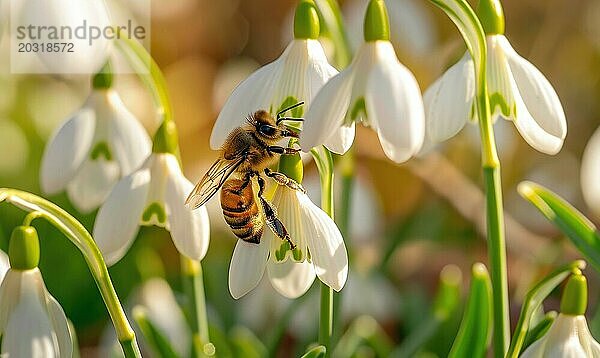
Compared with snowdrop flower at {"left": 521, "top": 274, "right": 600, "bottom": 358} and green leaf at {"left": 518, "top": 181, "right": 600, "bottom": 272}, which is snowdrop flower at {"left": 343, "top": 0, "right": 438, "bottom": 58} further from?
snowdrop flower at {"left": 521, "top": 274, "right": 600, "bottom": 358}

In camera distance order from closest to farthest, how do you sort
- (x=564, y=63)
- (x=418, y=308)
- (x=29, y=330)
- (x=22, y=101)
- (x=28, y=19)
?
(x=29, y=330) → (x=28, y=19) → (x=418, y=308) → (x=22, y=101) → (x=564, y=63)

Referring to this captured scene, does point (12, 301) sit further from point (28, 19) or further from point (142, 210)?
point (28, 19)

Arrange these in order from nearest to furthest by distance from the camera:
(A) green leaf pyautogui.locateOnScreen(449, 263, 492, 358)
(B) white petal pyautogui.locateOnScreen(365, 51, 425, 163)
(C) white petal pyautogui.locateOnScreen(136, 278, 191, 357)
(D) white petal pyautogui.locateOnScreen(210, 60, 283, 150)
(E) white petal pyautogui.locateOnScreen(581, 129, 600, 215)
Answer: (B) white petal pyautogui.locateOnScreen(365, 51, 425, 163)
(D) white petal pyautogui.locateOnScreen(210, 60, 283, 150)
(A) green leaf pyautogui.locateOnScreen(449, 263, 492, 358)
(C) white petal pyautogui.locateOnScreen(136, 278, 191, 357)
(E) white petal pyautogui.locateOnScreen(581, 129, 600, 215)

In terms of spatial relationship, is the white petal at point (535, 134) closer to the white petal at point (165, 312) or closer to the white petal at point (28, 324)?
the white petal at point (28, 324)

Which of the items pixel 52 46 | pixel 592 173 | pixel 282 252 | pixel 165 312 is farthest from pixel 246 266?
pixel 592 173

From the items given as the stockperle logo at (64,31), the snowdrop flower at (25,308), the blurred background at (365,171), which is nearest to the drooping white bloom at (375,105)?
the snowdrop flower at (25,308)

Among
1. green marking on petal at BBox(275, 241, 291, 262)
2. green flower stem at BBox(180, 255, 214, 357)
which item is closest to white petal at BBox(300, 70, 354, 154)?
green marking on petal at BBox(275, 241, 291, 262)

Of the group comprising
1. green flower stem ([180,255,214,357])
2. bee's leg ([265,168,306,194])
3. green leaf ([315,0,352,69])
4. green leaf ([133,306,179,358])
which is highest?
green leaf ([315,0,352,69])

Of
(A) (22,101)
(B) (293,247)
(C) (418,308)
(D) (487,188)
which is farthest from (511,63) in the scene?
(A) (22,101)
